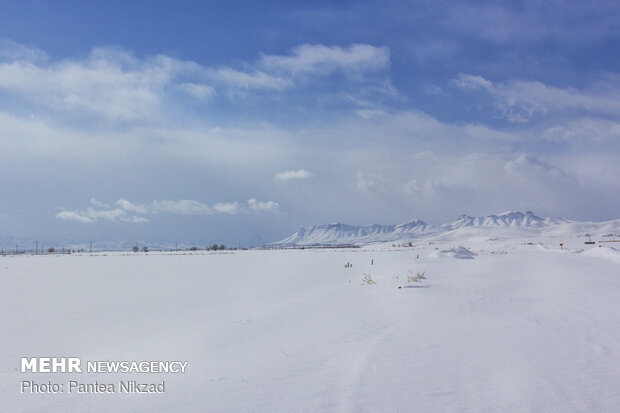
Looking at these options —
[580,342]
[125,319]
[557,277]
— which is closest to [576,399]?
[580,342]

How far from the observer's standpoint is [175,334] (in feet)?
21.3

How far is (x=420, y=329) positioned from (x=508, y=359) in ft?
5.15

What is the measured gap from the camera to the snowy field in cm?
353

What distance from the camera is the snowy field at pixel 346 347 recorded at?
11.6 ft

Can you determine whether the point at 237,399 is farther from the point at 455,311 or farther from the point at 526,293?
the point at 526,293

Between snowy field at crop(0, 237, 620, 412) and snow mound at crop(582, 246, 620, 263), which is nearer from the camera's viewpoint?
snowy field at crop(0, 237, 620, 412)

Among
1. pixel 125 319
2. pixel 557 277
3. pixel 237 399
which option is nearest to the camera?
pixel 237 399

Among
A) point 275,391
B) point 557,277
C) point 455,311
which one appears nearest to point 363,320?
point 455,311

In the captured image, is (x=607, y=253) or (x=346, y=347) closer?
(x=346, y=347)

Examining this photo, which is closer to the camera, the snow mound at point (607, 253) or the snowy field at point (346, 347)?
the snowy field at point (346, 347)

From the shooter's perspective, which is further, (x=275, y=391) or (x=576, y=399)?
(x=275, y=391)

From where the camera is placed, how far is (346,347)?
5.12 meters

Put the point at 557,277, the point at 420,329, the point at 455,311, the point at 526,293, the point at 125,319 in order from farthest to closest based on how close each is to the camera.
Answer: the point at 557,277 → the point at 526,293 → the point at 125,319 → the point at 455,311 → the point at 420,329

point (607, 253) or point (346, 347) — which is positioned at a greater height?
point (346, 347)
